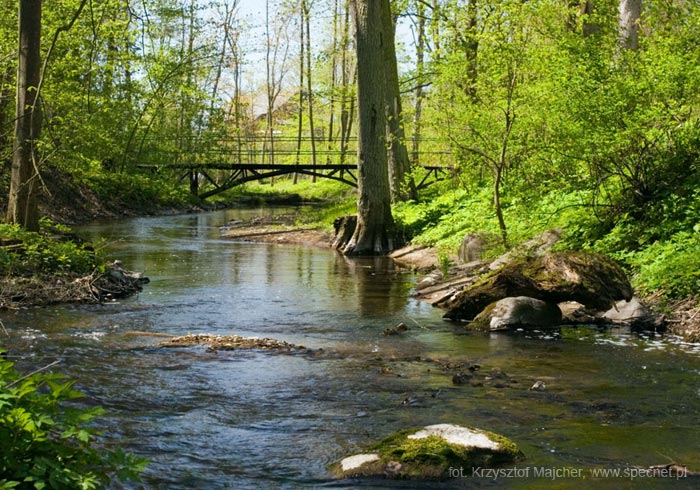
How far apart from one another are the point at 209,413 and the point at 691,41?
9.44 metres

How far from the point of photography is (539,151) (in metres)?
14.3

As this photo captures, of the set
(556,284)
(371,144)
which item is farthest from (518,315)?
(371,144)

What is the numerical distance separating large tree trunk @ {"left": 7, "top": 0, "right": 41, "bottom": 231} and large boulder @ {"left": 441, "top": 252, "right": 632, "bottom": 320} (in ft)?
21.8

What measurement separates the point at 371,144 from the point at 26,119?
852cm

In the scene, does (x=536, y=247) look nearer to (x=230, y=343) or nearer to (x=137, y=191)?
(x=230, y=343)

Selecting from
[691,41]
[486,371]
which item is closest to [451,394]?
[486,371]

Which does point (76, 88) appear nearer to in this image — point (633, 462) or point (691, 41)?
point (691, 41)

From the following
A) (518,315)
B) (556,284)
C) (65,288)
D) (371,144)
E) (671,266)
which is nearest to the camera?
(518,315)

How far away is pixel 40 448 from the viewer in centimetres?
334

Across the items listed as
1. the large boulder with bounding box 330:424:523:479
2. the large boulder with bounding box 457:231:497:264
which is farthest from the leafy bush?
the large boulder with bounding box 330:424:523:479

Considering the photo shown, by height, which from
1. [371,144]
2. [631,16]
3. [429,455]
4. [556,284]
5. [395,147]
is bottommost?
[429,455]

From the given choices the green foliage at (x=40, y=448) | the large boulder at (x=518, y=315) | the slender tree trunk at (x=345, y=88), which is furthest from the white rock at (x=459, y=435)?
the slender tree trunk at (x=345, y=88)

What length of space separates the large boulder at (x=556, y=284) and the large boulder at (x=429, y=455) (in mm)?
5521

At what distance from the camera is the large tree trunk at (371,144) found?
731 inches
